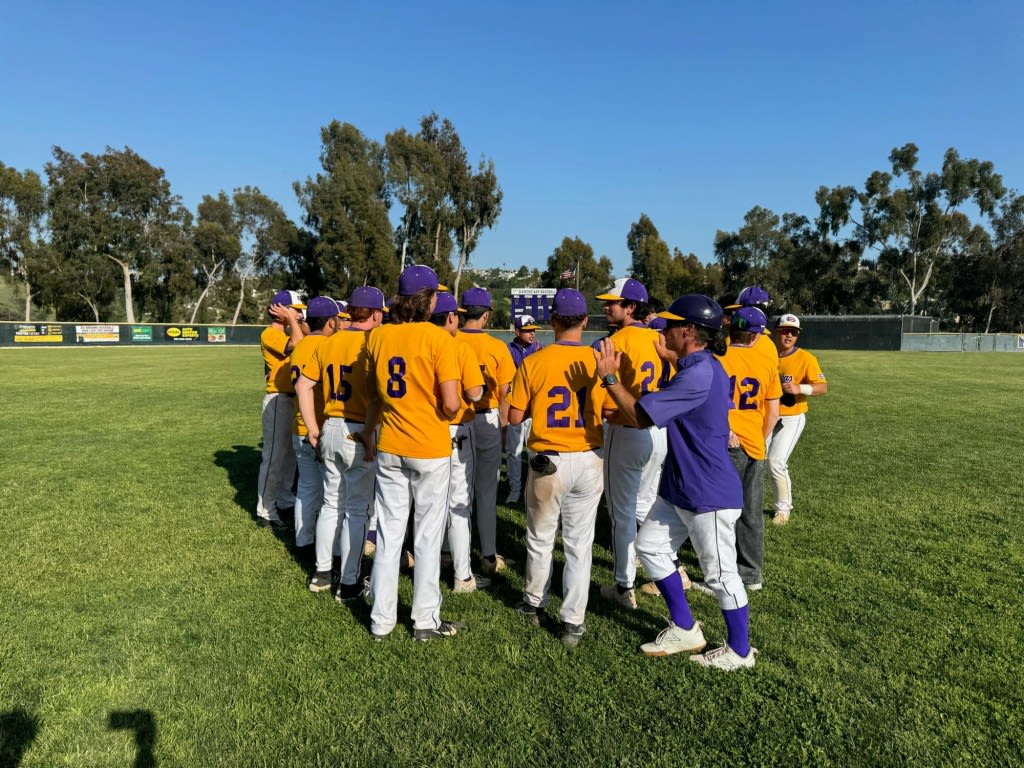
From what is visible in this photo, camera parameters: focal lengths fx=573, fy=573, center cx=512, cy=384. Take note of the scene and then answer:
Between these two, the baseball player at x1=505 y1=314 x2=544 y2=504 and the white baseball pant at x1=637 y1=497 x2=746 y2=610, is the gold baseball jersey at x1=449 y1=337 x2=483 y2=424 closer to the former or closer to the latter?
the white baseball pant at x1=637 y1=497 x2=746 y2=610

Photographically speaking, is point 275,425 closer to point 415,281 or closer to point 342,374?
point 342,374

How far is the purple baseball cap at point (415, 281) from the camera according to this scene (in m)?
3.61

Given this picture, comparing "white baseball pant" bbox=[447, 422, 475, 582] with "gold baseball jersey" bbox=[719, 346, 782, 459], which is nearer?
"gold baseball jersey" bbox=[719, 346, 782, 459]

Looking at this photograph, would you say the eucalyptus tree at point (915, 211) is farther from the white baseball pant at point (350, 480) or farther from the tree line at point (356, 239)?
the white baseball pant at point (350, 480)

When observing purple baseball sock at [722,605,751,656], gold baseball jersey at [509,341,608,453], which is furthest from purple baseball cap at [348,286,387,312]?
purple baseball sock at [722,605,751,656]

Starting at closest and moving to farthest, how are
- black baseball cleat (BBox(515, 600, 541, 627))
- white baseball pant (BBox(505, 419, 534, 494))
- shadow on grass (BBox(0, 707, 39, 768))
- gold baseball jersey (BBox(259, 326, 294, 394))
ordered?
shadow on grass (BBox(0, 707, 39, 768)) < black baseball cleat (BBox(515, 600, 541, 627)) < gold baseball jersey (BBox(259, 326, 294, 394)) < white baseball pant (BBox(505, 419, 534, 494))

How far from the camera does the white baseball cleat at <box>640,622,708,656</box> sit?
358cm

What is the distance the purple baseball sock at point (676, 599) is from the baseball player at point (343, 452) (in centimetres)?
215

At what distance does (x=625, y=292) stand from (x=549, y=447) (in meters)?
1.58

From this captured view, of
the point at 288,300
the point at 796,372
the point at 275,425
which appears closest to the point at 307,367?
the point at 288,300

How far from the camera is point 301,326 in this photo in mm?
5656

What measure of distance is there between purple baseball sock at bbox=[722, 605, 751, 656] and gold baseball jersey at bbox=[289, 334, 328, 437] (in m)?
3.25

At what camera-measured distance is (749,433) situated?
439 centimetres

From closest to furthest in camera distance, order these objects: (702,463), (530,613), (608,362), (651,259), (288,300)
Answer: (608,362), (702,463), (530,613), (288,300), (651,259)
